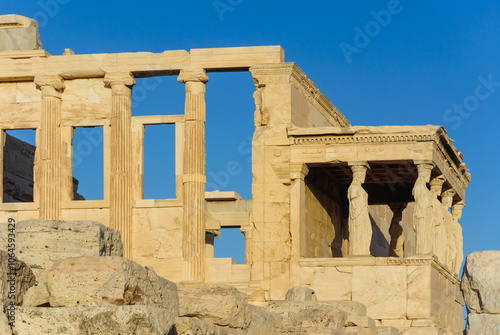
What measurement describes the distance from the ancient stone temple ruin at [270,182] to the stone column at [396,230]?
9cm

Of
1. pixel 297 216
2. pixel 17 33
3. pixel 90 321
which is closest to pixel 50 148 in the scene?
pixel 17 33

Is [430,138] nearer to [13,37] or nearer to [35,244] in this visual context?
[13,37]

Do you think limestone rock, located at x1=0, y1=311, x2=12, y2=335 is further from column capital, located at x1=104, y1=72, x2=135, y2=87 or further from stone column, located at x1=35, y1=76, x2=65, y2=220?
column capital, located at x1=104, y1=72, x2=135, y2=87

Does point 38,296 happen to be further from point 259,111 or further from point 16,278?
point 259,111

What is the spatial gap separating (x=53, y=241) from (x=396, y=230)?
62.8 feet

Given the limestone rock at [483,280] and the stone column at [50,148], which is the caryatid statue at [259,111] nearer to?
the stone column at [50,148]

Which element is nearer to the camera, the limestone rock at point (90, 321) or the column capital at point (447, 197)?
the limestone rock at point (90, 321)

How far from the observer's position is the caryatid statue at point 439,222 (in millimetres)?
23406

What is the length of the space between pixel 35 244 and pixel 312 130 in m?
14.1

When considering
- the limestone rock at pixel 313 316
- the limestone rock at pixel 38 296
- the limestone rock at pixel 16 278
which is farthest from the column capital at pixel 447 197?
the limestone rock at pixel 38 296

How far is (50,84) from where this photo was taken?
25312 millimetres

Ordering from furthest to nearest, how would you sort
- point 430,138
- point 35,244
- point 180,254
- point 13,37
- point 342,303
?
1. point 13,37
2. point 180,254
3. point 430,138
4. point 342,303
5. point 35,244

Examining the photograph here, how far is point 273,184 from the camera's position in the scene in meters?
23.4

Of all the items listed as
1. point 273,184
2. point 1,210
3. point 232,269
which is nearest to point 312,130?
point 273,184
